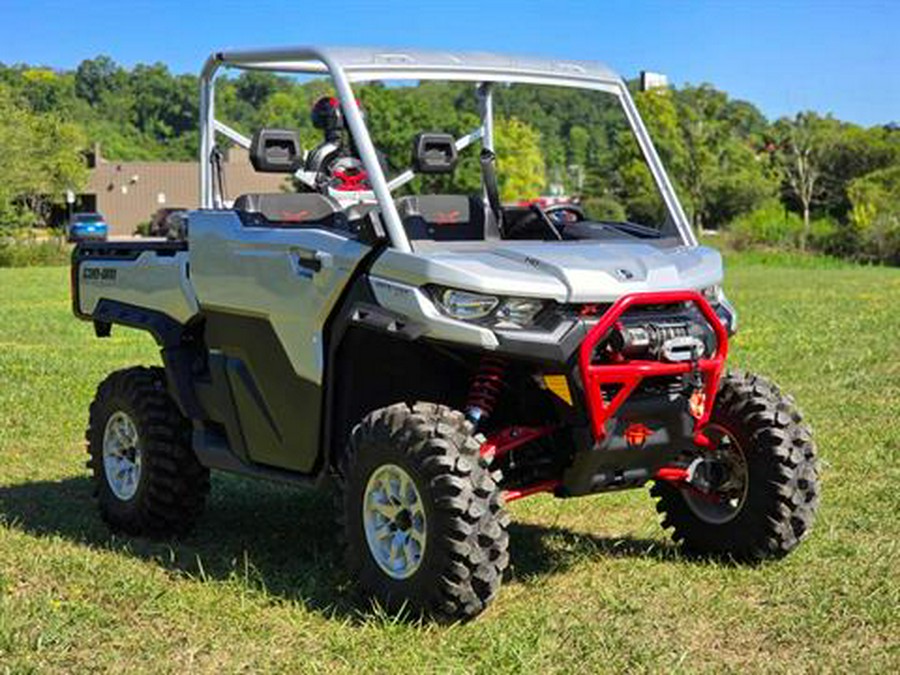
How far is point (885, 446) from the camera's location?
32.2 ft

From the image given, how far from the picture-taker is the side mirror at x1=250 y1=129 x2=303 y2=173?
666 cm

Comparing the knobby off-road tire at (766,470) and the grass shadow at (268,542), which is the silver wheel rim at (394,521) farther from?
the knobby off-road tire at (766,470)

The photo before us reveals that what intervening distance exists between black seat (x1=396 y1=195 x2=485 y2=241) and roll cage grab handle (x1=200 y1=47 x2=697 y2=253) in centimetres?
57

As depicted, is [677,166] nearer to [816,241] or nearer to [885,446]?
[816,241]

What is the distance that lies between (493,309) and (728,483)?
1.79 meters

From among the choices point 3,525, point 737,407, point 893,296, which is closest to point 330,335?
point 737,407

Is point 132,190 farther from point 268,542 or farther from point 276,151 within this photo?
point 276,151

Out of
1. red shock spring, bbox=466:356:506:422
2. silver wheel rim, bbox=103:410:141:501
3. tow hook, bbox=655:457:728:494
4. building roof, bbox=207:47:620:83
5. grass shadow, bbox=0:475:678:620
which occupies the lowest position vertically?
grass shadow, bbox=0:475:678:620

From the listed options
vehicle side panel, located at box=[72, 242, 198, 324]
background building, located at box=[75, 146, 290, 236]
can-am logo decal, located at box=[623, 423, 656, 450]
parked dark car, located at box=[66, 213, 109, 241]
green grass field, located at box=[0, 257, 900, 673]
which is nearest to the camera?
green grass field, located at box=[0, 257, 900, 673]

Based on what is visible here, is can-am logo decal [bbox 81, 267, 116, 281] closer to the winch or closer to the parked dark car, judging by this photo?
the winch

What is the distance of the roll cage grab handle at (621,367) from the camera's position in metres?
5.61

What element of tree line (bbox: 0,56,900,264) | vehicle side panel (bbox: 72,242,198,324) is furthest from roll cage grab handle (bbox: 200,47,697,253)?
tree line (bbox: 0,56,900,264)

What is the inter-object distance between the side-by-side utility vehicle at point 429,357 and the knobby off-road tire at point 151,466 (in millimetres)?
12

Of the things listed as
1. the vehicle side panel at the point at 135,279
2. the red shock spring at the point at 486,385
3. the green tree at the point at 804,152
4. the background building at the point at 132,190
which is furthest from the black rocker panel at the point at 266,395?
the background building at the point at 132,190
